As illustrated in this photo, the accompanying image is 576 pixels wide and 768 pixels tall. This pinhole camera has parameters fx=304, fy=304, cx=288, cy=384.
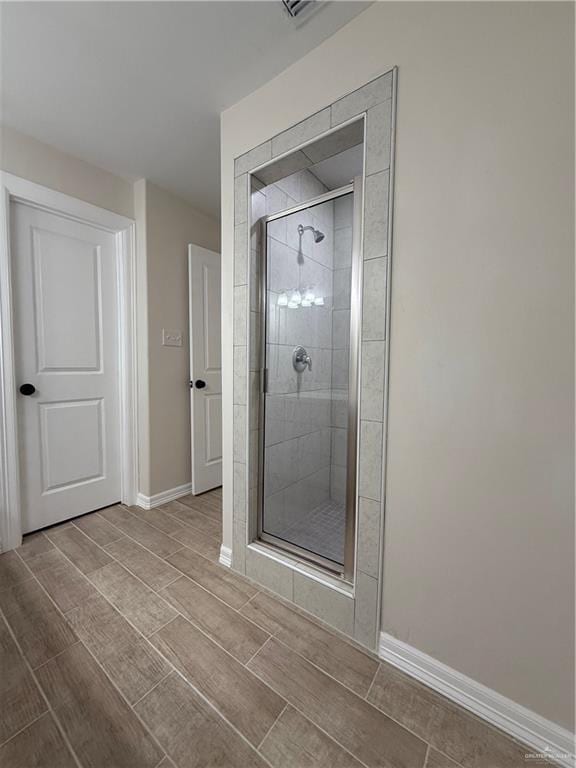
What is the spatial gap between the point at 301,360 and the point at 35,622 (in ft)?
5.74

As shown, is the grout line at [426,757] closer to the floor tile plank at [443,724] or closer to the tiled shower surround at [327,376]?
the floor tile plank at [443,724]

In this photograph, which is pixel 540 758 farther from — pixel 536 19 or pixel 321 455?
pixel 536 19

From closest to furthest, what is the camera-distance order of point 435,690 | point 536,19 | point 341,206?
point 536,19, point 435,690, point 341,206

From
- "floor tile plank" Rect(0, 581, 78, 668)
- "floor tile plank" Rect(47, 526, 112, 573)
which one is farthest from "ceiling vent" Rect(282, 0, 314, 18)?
"floor tile plank" Rect(47, 526, 112, 573)

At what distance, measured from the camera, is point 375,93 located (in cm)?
111

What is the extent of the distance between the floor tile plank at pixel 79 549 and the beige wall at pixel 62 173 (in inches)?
87.5

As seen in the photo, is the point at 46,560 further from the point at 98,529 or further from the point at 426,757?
the point at 426,757

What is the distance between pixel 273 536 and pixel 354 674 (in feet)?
2.24

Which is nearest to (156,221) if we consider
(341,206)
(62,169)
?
(62,169)

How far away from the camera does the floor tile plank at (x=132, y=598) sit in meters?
1.32

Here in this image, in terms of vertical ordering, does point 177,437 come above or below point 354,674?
above

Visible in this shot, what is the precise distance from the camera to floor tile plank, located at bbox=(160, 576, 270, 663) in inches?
47.8

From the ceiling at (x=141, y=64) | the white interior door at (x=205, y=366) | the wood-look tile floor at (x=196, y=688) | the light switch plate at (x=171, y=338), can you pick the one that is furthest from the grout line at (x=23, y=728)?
the ceiling at (x=141, y=64)

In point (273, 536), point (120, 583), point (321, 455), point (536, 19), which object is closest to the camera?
point (536, 19)
